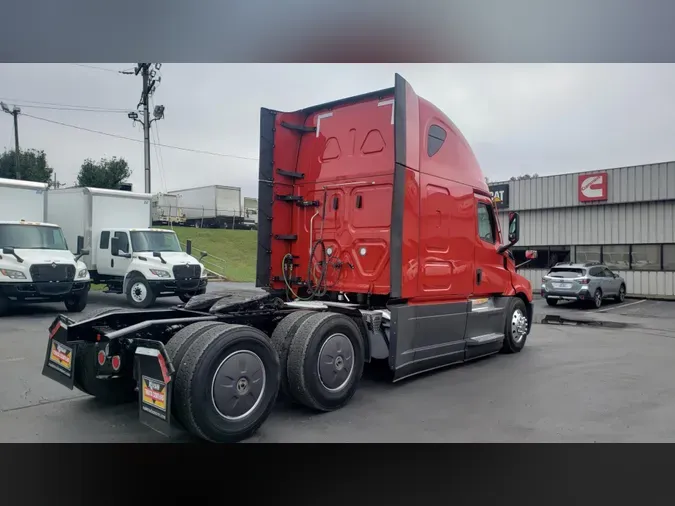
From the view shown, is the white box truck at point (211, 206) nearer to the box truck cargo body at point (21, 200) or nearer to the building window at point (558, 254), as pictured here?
the box truck cargo body at point (21, 200)

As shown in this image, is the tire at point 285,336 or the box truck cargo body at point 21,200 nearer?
the tire at point 285,336

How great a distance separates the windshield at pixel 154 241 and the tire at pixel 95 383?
10.1 meters

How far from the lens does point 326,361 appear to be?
544 centimetres

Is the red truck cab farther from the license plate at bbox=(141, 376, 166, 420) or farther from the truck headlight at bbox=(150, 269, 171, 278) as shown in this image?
the truck headlight at bbox=(150, 269, 171, 278)

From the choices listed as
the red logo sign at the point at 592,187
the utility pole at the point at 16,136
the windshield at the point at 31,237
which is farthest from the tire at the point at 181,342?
the utility pole at the point at 16,136

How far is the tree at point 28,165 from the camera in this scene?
33.4m

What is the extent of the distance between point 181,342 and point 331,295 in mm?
2849

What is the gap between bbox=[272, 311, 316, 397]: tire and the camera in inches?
208

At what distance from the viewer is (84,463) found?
13.9ft

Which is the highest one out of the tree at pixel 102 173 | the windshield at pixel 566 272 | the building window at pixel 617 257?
the tree at pixel 102 173

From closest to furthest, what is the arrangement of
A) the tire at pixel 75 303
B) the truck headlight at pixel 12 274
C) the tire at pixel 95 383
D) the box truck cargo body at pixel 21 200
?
1. the tire at pixel 95 383
2. the truck headlight at pixel 12 274
3. the tire at pixel 75 303
4. the box truck cargo body at pixel 21 200

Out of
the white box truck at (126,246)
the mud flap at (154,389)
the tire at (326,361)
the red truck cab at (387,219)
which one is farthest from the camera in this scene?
the white box truck at (126,246)

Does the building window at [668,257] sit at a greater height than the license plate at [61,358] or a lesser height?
greater
